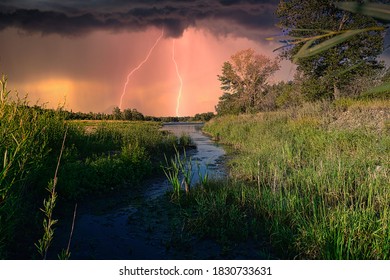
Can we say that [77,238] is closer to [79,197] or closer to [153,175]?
[79,197]

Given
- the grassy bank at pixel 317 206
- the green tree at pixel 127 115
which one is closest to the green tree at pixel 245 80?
the grassy bank at pixel 317 206

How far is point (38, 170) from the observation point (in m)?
5.84

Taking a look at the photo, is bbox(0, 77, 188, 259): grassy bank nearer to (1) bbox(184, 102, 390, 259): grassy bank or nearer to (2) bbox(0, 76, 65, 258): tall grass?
(2) bbox(0, 76, 65, 258): tall grass

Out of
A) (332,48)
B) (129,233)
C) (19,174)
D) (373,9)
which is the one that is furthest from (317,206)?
(332,48)

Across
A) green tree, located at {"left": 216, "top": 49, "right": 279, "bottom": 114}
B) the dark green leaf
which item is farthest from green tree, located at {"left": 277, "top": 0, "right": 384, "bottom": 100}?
the dark green leaf

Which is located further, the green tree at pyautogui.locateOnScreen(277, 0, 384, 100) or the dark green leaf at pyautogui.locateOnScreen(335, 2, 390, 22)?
the green tree at pyautogui.locateOnScreen(277, 0, 384, 100)

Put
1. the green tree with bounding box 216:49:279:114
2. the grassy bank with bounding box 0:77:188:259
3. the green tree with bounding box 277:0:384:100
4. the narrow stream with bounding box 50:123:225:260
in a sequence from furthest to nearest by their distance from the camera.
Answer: the green tree with bounding box 216:49:279:114, the green tree with bounding box 277:0:384:100, the narrow stream with bounding box 50:123:225:260, the grassy bank with bounding box 0:77:188:259

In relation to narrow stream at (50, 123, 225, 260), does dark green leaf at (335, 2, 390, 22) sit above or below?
above

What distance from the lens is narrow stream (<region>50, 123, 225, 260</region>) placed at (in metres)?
4.43

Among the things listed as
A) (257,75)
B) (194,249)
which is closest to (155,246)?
(194,249)

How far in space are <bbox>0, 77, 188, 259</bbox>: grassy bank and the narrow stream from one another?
1.71 ft

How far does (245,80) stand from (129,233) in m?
30.5

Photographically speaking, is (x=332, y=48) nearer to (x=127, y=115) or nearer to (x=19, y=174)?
(x=19, y=174)
